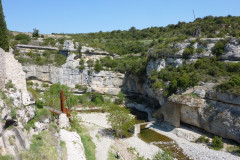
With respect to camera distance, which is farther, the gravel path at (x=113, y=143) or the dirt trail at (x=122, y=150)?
the gravel path at (x=113, y=143)

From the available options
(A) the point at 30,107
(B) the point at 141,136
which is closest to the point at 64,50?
(B) the point at 141,136

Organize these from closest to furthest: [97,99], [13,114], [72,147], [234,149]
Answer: [13,114], [72,147], [234,149], [97,99]

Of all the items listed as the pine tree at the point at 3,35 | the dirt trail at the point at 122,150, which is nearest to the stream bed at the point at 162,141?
the dirt trail at the point at 122,150

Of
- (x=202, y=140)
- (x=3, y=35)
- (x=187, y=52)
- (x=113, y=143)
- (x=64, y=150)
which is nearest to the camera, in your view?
(x=3, y=35)

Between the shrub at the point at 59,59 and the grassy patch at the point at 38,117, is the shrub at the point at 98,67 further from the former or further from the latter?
the grassy patch at the point at 38,117

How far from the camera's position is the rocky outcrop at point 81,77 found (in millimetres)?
41000

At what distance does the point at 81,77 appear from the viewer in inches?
1649

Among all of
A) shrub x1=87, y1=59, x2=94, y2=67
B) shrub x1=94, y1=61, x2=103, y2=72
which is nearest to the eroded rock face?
shrub x1=94, y1=61, x2=103, y2=72

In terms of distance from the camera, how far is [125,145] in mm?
22312

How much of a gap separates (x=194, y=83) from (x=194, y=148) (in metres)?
8.86

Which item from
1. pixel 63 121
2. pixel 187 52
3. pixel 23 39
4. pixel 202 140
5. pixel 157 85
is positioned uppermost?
pixel 23 39

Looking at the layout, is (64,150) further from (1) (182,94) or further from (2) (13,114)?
(1) (182,94)

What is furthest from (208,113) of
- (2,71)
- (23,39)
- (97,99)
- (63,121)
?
(23,39)

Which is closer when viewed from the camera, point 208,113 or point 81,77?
point 208,113
